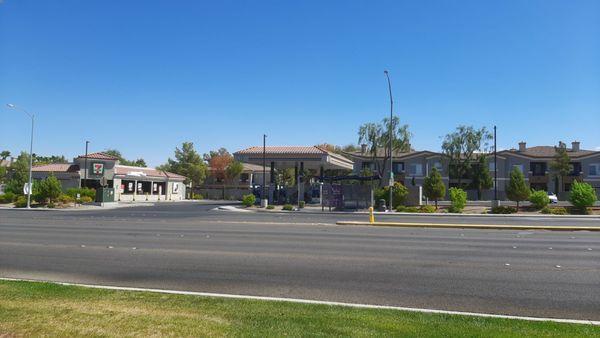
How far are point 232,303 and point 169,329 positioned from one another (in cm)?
165

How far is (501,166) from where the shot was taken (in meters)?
71.5

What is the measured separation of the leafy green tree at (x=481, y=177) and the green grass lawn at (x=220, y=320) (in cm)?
6476

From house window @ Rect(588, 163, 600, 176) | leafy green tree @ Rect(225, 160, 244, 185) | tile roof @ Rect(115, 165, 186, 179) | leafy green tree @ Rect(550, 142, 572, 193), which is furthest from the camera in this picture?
leafy green tree @ Rect(225, 160, 244, 185)

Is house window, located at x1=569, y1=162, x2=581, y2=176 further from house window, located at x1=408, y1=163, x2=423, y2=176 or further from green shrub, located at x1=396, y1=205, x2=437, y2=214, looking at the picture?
green shrub, located at x1=396, y1=205, x2=437, y2=214

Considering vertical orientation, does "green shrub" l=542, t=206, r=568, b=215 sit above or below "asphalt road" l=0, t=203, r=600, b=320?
above

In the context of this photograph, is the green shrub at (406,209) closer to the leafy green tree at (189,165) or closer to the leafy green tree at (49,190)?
the leafy green tree at (49,190)

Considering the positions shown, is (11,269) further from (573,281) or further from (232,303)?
(573,281)

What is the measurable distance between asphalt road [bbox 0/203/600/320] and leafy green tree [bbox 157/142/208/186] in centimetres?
7147

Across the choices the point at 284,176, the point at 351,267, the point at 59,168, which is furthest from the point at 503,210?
the point at 284,176

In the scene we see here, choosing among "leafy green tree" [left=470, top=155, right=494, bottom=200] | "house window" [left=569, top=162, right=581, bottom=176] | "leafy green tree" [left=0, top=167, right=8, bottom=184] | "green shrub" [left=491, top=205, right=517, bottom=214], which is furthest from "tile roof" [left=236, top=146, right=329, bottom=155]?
"leafy green tree" [left=0, top=167, right=8, bottom=184]

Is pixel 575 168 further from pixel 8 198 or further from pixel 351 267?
pixel 8 198

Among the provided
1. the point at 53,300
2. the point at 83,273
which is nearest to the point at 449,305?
the point at 53,300

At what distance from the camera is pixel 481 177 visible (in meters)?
67.5

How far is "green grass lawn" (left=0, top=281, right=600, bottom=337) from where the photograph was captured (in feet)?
18.5
